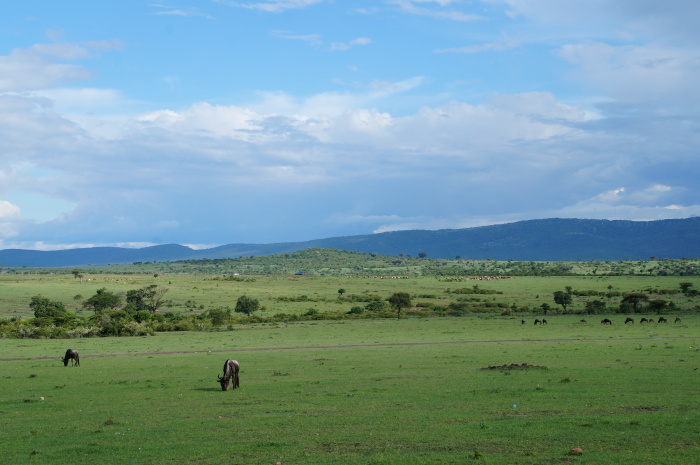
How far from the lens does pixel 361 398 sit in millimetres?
20344

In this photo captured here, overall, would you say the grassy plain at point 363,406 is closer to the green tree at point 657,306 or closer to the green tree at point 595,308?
the green tree at point 595,308

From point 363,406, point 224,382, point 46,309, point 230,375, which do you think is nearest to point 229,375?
point 230,375

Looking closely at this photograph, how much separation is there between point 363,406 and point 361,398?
60.7 inches

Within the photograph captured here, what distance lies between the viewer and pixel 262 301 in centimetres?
9225

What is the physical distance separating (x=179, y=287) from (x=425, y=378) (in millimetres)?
96090

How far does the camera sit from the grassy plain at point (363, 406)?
44.1ft

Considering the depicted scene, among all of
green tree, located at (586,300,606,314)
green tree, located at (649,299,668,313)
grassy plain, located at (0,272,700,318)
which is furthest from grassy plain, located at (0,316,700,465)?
grassy plain, located at (0,272,700,318)

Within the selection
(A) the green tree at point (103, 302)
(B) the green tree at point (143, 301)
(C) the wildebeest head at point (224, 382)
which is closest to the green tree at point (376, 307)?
(B) the green tree at point (143, 301)

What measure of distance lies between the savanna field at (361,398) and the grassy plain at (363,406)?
64mm

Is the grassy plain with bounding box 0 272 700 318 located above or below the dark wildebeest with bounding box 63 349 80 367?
below

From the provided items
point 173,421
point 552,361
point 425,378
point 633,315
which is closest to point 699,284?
point 633,315

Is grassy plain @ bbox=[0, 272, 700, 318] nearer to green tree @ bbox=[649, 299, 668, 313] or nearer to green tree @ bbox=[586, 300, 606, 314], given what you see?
green tree @ bbox=[649, 299, 668, 313]

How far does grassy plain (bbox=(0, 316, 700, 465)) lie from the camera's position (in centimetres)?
1343

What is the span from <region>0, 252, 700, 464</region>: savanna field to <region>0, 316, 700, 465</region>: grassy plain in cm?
6
